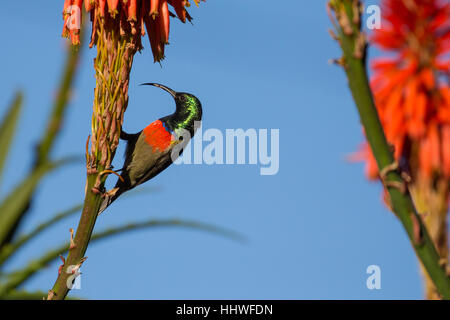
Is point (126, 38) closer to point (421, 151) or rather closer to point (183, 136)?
point (183, 136)

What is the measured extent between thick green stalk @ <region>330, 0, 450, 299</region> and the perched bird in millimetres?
1829

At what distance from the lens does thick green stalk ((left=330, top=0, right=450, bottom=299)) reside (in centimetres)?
111

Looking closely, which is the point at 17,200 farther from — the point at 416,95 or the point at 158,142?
the point at 416,95

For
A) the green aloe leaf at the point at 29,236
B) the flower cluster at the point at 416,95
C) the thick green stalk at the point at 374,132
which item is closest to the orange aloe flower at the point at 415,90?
the flower cluster at the point at 416,95

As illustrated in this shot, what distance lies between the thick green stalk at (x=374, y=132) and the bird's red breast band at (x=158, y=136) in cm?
204

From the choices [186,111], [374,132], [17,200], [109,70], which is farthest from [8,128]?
[374,132]

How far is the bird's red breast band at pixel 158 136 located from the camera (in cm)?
314

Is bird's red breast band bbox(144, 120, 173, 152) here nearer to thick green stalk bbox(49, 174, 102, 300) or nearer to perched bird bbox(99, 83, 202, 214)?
perched bird bbox(99, 83, 202, 214)

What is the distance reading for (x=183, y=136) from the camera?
3213 mm

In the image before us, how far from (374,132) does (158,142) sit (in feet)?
6.98

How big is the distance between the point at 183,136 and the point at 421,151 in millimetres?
3752
